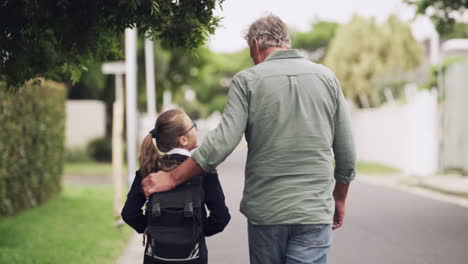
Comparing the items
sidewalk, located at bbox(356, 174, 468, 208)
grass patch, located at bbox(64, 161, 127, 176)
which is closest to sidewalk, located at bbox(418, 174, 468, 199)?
sidewalk, located at bbox(356, 174, 468, 208)

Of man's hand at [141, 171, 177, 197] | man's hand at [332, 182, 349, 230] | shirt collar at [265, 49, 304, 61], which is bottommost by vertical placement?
man's hand at [332, 182, 349, 230]

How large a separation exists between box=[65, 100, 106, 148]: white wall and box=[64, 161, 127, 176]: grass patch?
1600 mm

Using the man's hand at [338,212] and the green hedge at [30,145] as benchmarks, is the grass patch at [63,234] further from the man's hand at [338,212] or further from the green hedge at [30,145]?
the man's hand at [338,212]

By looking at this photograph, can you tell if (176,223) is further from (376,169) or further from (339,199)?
(376,169)

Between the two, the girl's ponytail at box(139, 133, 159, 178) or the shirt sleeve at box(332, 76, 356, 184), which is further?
the girl's ponytail at box(139, 133, 159, 178)

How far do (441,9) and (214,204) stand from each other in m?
9.43

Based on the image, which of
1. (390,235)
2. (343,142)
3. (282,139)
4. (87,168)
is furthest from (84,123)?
(282,139)

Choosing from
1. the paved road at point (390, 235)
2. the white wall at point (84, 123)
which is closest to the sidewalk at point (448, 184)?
the paved road at point (390, 235)

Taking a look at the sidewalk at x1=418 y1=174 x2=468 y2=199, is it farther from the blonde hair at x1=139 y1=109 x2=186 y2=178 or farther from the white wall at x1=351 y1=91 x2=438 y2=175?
the blonde hair at x1=139 y1=109 x2=186 y2=178

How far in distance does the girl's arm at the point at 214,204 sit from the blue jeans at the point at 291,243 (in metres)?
0.34

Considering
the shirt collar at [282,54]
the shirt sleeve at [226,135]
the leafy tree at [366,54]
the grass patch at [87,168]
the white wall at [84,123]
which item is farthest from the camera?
the leafy tree at [366,54]

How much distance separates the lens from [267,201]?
3156mm

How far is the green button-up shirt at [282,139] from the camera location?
123 inches

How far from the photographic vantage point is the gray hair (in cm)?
331
